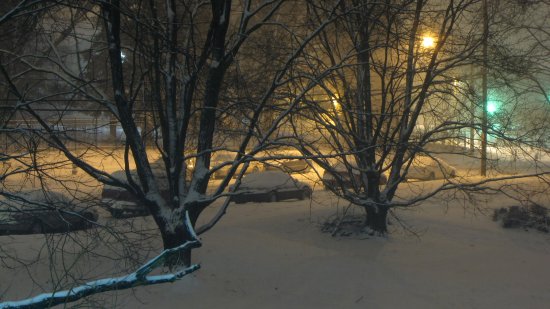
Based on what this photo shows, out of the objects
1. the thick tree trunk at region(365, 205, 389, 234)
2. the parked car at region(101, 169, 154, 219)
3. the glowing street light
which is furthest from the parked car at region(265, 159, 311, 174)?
the glowing street light

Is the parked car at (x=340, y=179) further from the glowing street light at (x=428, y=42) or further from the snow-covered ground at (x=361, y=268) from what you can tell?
the glowing street light at (x=428, y=42)

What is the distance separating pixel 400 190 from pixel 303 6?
696 cm

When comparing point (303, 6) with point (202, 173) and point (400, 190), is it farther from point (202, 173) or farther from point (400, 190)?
point (400, 190)

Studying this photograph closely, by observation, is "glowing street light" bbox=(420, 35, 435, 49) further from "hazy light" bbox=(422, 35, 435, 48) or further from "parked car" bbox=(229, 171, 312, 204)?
"parked car" bbox=(229, 171, 312, 204)

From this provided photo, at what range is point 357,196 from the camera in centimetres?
1042

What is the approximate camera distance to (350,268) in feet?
29.9

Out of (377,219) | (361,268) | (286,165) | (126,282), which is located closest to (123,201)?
(286,165)

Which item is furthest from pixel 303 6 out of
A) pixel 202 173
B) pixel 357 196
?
pixel 202 173

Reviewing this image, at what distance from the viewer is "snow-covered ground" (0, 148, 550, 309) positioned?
7.72 m

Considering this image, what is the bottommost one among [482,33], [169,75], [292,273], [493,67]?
[292,273]

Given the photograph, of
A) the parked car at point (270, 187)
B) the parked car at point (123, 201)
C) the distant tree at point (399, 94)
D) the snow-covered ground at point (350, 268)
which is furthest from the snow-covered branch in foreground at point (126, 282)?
the parked car at point (270, 187)

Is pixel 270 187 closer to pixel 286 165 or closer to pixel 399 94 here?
pixel 286 165

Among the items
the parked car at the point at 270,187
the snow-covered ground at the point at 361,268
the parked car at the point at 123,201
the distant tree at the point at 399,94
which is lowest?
the snow-covered ground at the point at 361,268

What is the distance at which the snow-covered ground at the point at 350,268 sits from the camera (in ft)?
25.3
